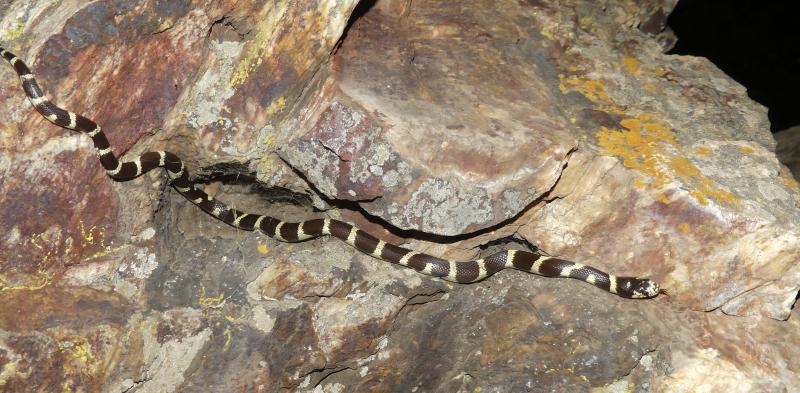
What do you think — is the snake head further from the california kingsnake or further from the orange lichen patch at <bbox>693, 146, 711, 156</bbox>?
the orange lichen patch at <bbox>693, 146, 711, 156</bbox>

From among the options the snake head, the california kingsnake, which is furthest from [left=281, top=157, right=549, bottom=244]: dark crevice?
the snake head

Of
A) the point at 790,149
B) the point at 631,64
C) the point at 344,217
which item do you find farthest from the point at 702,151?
the point at 790,149

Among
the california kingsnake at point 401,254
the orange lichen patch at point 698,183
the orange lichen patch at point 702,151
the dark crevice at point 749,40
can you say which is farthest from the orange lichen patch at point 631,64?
the dark crevice at point 749,40

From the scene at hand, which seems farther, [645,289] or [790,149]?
[790,149]

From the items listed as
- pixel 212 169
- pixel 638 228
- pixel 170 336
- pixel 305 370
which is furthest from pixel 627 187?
pixel 170 336

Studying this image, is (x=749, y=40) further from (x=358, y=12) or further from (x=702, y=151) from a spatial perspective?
(x=358, y=12)

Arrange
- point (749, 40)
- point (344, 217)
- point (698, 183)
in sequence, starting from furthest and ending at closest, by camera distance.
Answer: point (749, 40)
point (344, 217)
point (698, 183)

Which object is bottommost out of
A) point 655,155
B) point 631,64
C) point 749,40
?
point 749,40

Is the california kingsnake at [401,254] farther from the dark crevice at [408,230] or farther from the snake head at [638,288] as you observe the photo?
the dark crevice at [408,230]
